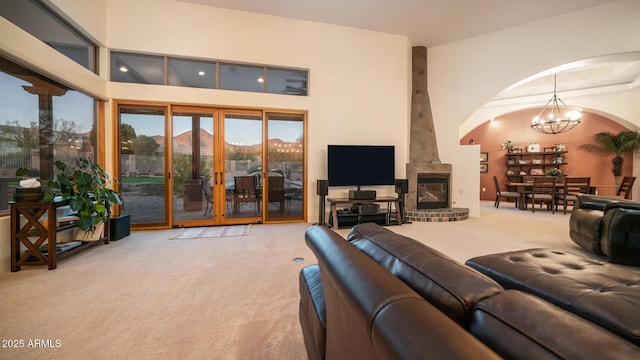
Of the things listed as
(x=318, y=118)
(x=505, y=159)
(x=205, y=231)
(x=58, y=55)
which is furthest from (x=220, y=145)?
(x=505, y=159)

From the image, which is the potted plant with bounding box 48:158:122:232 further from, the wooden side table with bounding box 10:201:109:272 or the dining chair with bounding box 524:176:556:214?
the dining chair with bounding box 524:176:556:214

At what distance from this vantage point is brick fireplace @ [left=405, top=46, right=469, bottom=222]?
227 inches

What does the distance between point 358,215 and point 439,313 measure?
4494 mm

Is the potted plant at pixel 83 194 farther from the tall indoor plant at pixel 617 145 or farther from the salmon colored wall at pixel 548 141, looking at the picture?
the tall indoor plant at pixel 617 145

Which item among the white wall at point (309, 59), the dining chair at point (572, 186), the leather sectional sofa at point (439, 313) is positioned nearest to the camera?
the leather sectional sofa at point (439, 313)

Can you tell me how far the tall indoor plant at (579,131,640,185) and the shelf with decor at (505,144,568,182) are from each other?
80cm

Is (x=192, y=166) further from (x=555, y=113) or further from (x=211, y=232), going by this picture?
(x=555, y=113)

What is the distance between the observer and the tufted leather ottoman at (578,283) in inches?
34.3

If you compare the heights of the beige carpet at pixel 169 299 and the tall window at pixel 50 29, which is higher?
the tall window at pixel 50 29

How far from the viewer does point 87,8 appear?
391 centimetres

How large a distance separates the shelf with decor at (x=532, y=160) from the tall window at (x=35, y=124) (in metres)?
11.8

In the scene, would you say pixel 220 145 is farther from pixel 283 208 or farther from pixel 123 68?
pixel 123 68

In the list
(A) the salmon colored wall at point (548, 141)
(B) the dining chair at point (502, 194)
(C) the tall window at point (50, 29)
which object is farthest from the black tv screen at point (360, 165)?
(A) the salmon colored wall at point (548, 141)

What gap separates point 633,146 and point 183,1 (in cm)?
1206
